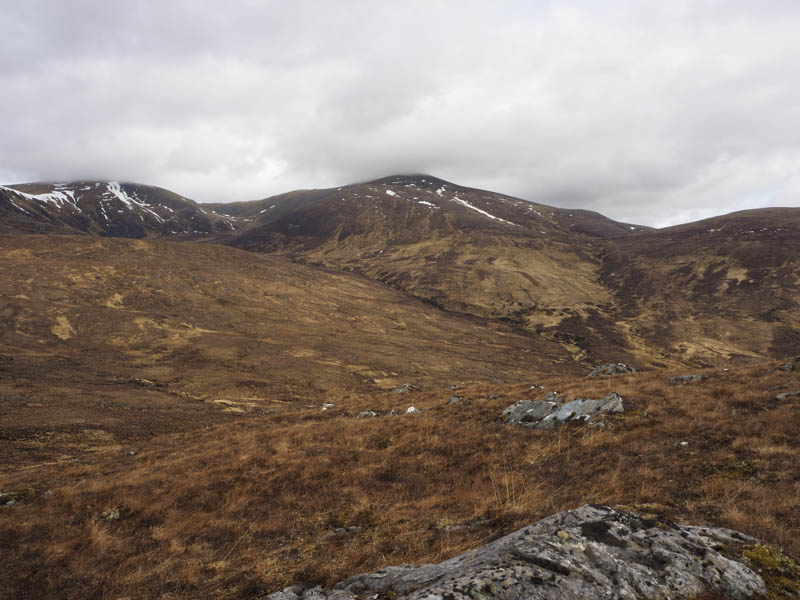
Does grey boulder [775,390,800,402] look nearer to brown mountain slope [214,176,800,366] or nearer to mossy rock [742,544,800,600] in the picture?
mossy rock [742,544,800,600]

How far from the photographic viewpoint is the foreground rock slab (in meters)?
3.79

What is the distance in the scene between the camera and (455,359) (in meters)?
60.9

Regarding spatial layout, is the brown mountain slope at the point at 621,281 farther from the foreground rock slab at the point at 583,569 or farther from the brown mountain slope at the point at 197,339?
the foreground rock slab at the point at 583,569

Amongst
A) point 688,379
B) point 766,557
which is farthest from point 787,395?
point 766,557

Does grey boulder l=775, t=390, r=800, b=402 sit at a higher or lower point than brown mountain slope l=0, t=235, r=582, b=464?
higher

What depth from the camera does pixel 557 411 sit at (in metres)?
14.5

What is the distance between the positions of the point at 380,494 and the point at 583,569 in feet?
22.3

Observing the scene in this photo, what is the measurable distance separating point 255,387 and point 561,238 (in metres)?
179

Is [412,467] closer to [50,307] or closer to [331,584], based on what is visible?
[331,584]

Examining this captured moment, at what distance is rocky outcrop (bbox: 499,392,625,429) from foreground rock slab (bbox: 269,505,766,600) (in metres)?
9.11

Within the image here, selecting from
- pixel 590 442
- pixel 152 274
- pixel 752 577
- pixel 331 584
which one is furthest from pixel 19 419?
pixel 152 274

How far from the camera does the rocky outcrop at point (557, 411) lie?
13727 mm

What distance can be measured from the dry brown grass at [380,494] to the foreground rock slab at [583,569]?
1.13 m

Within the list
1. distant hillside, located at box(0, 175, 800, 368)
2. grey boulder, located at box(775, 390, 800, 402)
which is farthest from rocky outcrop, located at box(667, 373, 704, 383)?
distant hillside, located at box(0, 175, 800, 368)
